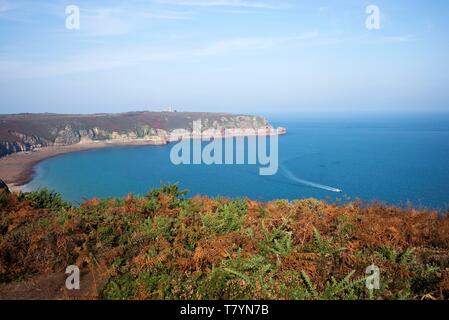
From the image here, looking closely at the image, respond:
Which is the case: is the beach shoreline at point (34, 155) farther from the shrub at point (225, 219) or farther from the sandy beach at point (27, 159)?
the shrub at point (225, 219)

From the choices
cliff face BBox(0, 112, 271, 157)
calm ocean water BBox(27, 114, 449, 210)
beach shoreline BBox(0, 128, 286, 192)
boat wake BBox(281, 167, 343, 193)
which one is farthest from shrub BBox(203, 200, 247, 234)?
cliff face BBox(0, 112, 271, 157)

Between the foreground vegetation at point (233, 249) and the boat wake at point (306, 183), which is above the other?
the foreground vegetation at point (233, 249)

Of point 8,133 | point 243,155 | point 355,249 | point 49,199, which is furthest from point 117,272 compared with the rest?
point 8,133

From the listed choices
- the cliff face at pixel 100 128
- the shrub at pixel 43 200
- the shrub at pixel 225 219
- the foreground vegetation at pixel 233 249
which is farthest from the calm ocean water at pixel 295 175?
the shrub at pixel 225 219

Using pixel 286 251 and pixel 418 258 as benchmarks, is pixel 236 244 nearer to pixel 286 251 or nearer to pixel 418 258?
pixel 286 251

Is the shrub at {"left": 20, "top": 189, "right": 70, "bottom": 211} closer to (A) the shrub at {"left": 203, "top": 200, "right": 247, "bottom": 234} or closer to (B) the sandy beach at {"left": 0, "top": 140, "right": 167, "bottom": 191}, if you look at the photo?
(A) the shrub at {"left": 203, "top": 200, "right": 247, "bottom": 234}

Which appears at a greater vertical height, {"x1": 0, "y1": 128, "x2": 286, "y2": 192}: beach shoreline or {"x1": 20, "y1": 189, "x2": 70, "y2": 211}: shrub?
{"x1": 20, "y1": 189, "x2": 70, "y2": 211}: shrub

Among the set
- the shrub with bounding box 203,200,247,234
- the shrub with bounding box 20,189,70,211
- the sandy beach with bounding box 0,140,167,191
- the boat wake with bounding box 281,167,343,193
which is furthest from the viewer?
the sandy beach with bounding box 0,140,167,191
